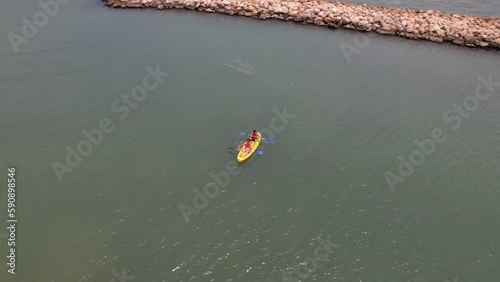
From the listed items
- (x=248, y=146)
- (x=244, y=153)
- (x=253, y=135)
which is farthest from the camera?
(x=253, y=135)

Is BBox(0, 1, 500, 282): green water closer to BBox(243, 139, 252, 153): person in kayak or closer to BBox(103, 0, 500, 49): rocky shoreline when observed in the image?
BBox(243, 139, 252, 153): person in kayak

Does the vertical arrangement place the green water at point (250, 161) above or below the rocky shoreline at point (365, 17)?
below

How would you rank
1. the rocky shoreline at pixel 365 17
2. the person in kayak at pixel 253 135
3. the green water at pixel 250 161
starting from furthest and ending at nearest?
the rocky shoreline at pixel 365 17, the person in kayak at pixel 253 135, the green water at pixel 250 161

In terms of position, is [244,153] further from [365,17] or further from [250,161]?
[365,17]

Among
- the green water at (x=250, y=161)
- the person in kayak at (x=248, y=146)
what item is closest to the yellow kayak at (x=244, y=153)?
the person in kayak at (x=248, y=146)

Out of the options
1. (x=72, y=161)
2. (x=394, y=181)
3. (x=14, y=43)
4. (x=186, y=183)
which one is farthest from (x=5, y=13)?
(x=394, y=181)

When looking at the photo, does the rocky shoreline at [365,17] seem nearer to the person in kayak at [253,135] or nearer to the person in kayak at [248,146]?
the person in kayak at [253,135]

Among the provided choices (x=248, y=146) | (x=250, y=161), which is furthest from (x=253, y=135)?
(x=250, y=161)
